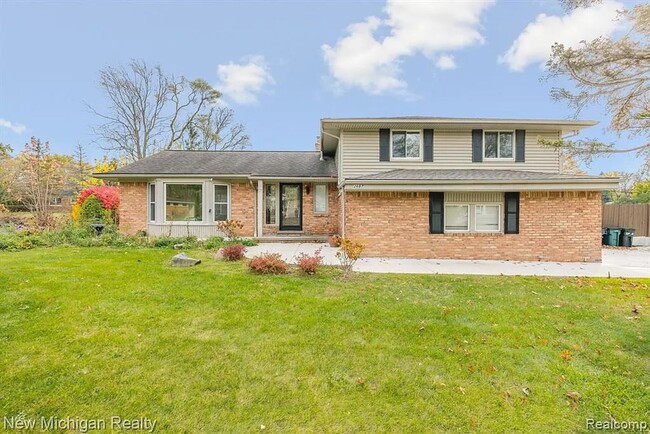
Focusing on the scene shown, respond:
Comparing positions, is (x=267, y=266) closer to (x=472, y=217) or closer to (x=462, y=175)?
(x=472, y=217)

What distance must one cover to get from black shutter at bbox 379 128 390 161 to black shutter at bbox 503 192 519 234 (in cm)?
432

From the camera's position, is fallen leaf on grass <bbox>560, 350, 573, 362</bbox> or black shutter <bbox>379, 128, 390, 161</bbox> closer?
fallen leaf on grass <bbox>560, 350, 573, 362</bbox>

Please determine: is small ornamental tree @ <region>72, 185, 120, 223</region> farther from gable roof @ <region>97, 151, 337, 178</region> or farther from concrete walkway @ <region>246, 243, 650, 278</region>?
concrete walkway @ <region>246, 243, 650, 278</region>

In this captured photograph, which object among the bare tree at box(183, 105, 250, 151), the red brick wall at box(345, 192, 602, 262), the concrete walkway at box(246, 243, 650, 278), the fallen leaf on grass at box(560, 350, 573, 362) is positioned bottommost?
the fallen leaf on grass at box(560, 350, 573, 362)

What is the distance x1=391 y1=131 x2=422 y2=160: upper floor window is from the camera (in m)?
11.7

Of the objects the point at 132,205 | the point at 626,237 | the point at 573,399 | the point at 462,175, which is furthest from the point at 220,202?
the point at 626,237

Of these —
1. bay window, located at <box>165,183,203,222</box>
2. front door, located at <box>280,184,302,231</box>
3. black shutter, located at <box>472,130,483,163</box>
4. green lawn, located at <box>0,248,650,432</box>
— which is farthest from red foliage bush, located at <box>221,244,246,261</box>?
black shutter, located at <box>472,130,483,163</box>

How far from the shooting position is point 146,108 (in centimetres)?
2578

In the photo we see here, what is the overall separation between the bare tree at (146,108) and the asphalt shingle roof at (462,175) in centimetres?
2244

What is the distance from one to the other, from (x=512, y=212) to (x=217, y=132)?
1026 inches

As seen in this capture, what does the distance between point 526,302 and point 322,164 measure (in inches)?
440

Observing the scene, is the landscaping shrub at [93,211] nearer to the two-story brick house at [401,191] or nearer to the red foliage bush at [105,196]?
the red foliage bush at [105,196]

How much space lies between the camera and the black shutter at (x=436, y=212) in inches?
385

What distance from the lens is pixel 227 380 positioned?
10.3ft
